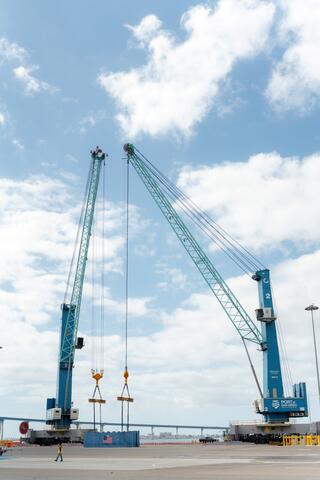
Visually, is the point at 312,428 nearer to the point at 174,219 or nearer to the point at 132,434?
the point at 132,434

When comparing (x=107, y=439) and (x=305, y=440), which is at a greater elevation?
(x=107, y=439)

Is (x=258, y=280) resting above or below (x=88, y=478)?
above

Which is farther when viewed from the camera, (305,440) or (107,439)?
(305,440)

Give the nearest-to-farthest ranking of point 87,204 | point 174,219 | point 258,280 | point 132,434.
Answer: point 132,434 → point 258,280 → point 174,219 → point 87,204

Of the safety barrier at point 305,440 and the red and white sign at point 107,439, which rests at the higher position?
the red and white sign at point 107,439

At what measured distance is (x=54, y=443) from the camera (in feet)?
392

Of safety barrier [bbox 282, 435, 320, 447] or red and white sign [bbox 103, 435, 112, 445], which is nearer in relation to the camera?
safety barrier [bbox 282, 435, 320, 447]

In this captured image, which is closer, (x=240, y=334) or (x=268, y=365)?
(x=268, y=365)

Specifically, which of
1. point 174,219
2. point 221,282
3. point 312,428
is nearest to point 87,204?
point 174,219

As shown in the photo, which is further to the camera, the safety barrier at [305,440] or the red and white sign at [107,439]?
the red and white sign at [107,439]

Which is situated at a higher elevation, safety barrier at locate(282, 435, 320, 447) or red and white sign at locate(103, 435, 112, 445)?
red and white sign at locate(103, 435, 112, 445)

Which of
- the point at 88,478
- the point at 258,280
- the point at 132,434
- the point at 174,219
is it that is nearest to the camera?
the point at 88,478

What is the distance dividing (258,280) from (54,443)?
60.8m

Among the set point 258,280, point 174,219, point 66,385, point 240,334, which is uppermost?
point 174,219
